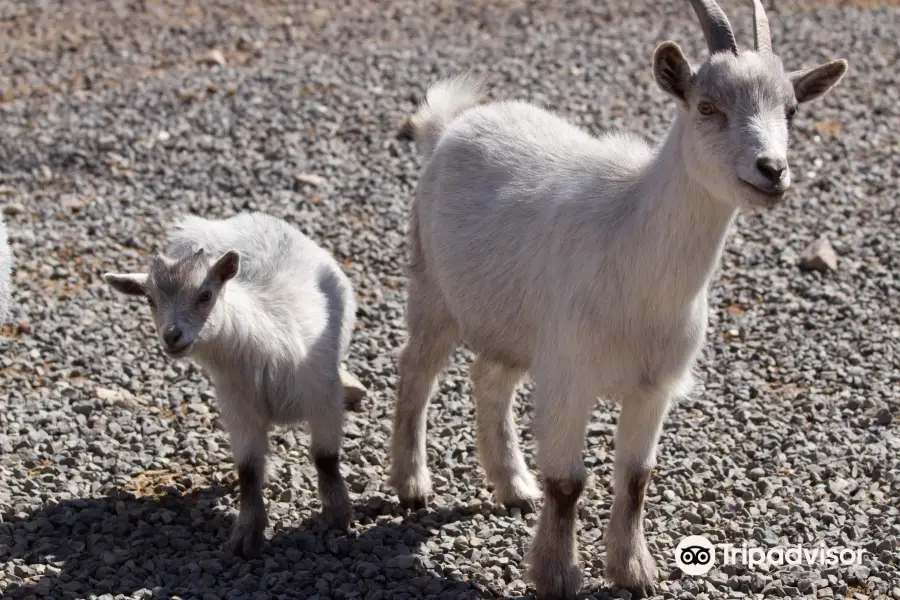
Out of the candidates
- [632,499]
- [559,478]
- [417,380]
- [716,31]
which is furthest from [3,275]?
[716,31]

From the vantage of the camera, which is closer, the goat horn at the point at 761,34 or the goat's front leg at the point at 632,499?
the goat horn at the point at 761,34

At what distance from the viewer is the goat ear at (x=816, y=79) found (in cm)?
532

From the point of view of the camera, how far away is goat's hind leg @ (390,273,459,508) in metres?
6.73

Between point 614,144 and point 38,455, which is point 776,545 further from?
point 38,455

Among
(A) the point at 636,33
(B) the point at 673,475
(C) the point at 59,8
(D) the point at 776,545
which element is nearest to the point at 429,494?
(B) the point at 673,475

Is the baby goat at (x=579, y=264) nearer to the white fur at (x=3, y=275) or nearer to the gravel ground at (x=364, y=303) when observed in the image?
the gravel ground at (x=364, y=303)

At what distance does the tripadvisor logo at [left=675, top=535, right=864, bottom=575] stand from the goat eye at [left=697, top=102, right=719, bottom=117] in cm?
227

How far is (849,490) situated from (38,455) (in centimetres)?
443

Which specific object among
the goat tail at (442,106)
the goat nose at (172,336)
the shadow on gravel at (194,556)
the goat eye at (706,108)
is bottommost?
the shadow on gravel at (194,556)

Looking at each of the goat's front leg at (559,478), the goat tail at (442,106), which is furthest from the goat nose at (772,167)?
the goat tail at (442,106)

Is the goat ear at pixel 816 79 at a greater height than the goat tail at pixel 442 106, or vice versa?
the goat ear at pixel 816 79

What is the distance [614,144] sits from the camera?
236 inches

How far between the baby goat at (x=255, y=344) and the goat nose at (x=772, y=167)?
Result: 2.51 meters

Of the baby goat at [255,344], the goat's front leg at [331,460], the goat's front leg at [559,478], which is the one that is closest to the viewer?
the goat's front leg at [559,478]
